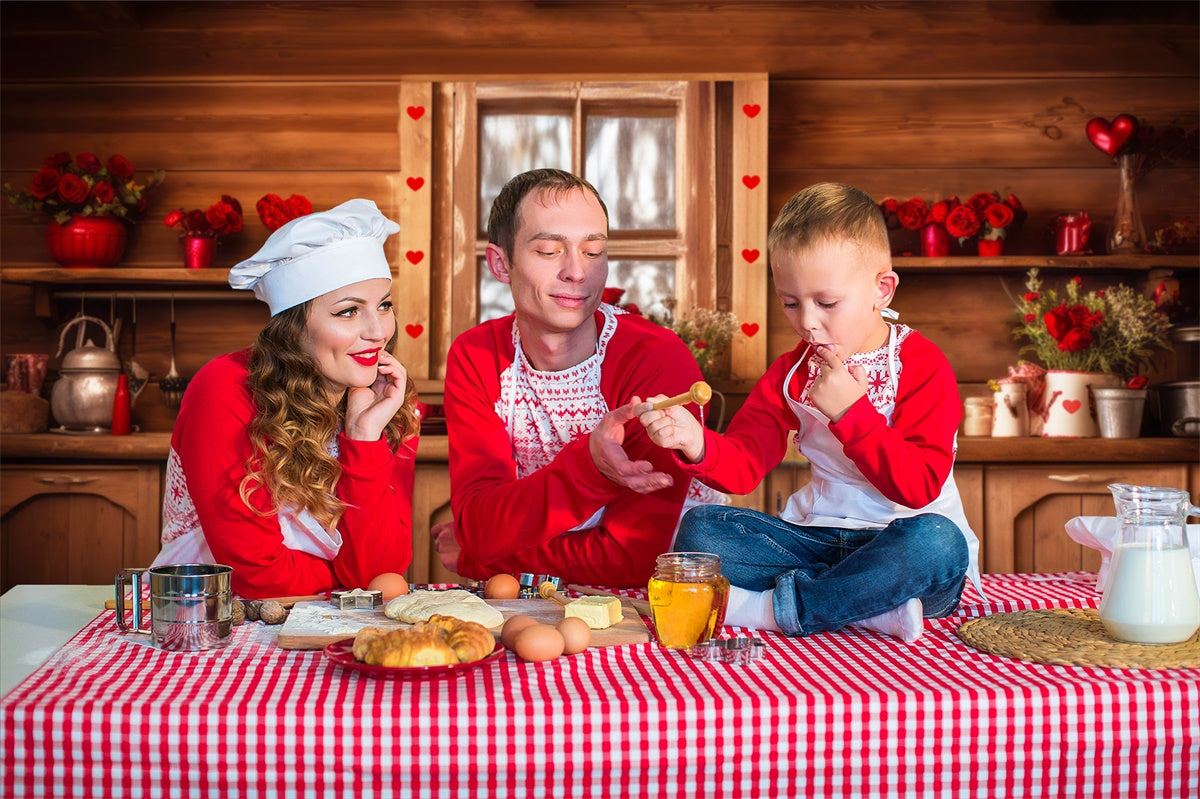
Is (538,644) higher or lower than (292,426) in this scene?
lower

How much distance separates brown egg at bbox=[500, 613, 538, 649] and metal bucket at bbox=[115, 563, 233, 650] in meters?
0.29

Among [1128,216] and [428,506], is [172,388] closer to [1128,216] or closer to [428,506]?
[428,506]

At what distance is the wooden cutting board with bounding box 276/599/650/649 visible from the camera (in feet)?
3.89

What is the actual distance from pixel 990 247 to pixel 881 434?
217 centimetres

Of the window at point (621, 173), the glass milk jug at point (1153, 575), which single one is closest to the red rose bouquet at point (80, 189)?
the window at point (621, 173)

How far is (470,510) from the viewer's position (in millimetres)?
1732

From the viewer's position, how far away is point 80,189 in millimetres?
3289

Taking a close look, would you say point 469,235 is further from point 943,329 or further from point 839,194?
point 839,194

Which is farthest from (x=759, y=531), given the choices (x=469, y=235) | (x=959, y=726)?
(x=469, y=235)

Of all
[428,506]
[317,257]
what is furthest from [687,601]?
[428,506]

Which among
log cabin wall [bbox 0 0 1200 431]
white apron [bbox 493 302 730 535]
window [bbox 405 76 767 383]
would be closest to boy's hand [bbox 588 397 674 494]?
white apron [bbox 493 302 730 535]

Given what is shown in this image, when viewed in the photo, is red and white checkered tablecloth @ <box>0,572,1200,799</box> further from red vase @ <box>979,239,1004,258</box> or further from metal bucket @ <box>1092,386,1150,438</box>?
red vase @ <box>979,239,1004,258</box>

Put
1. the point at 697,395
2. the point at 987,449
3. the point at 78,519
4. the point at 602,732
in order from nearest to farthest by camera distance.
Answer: the point at 602,732, the point at 697,395, the point at 987,449, the point at 78,519

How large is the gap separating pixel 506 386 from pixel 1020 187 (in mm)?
2274
